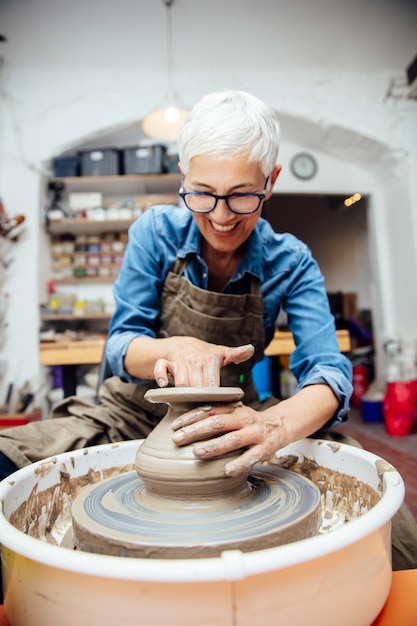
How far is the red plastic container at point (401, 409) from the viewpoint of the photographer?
3215 millimetres

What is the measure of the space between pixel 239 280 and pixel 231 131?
39cm

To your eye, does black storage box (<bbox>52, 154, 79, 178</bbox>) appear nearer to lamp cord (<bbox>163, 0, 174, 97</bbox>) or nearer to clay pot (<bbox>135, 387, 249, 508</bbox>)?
lamp cord (<bbox>163, 0, 174, 97</bbox>)

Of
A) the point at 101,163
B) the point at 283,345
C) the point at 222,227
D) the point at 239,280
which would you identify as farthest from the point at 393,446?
the point at 101,163

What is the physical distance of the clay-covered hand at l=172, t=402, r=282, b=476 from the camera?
0.68m

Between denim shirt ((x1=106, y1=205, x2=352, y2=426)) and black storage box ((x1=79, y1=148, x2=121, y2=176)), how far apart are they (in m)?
2.87

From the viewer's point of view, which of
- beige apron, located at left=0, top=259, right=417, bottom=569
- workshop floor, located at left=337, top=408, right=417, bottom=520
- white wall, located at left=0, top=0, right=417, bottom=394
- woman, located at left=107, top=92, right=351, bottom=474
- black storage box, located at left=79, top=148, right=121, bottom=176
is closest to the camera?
woman, located at left=107, top=92, right=351, bottom=474

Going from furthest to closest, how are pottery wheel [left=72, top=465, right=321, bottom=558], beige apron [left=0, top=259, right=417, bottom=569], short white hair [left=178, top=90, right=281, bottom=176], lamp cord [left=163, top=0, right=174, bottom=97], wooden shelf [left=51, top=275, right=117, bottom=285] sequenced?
wooden shelf [left=51, top=275, right=117, bottom=285], lamp cord [left=163, top=0, right=174, bottom=97], beige apron [left=0, top=259, right=417, bottom=569], short white hair [left=178, top=90, right=281, bottom=176], pottery wheel [left=72, top=465, right=321, bottom=558]

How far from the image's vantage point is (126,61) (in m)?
3.84

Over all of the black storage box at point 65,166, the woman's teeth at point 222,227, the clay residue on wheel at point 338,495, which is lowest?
the clay residue on wheel at point 338,495

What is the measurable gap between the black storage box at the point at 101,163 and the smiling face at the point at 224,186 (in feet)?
10.1

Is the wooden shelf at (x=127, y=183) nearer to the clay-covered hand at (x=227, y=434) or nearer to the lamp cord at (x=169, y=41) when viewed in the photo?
the lamp cord at (x=169, y=41)

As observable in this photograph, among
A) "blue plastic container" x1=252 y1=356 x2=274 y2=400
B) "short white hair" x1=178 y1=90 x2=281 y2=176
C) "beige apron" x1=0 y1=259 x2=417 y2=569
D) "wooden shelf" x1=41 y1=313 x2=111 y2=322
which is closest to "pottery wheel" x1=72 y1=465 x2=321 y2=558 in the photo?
"beige apron" x1=0 y1=259 x2=417 y2=569

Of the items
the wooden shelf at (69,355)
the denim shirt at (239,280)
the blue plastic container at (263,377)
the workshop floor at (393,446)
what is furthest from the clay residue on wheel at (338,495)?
the blue plastic container at (263,377)

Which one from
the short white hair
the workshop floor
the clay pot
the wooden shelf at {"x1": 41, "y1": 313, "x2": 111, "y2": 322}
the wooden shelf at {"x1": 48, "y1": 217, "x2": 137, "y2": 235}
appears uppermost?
the wooden shelf at {"x1": 48, "y1": 217, "x2": 137, "y2": 235}
